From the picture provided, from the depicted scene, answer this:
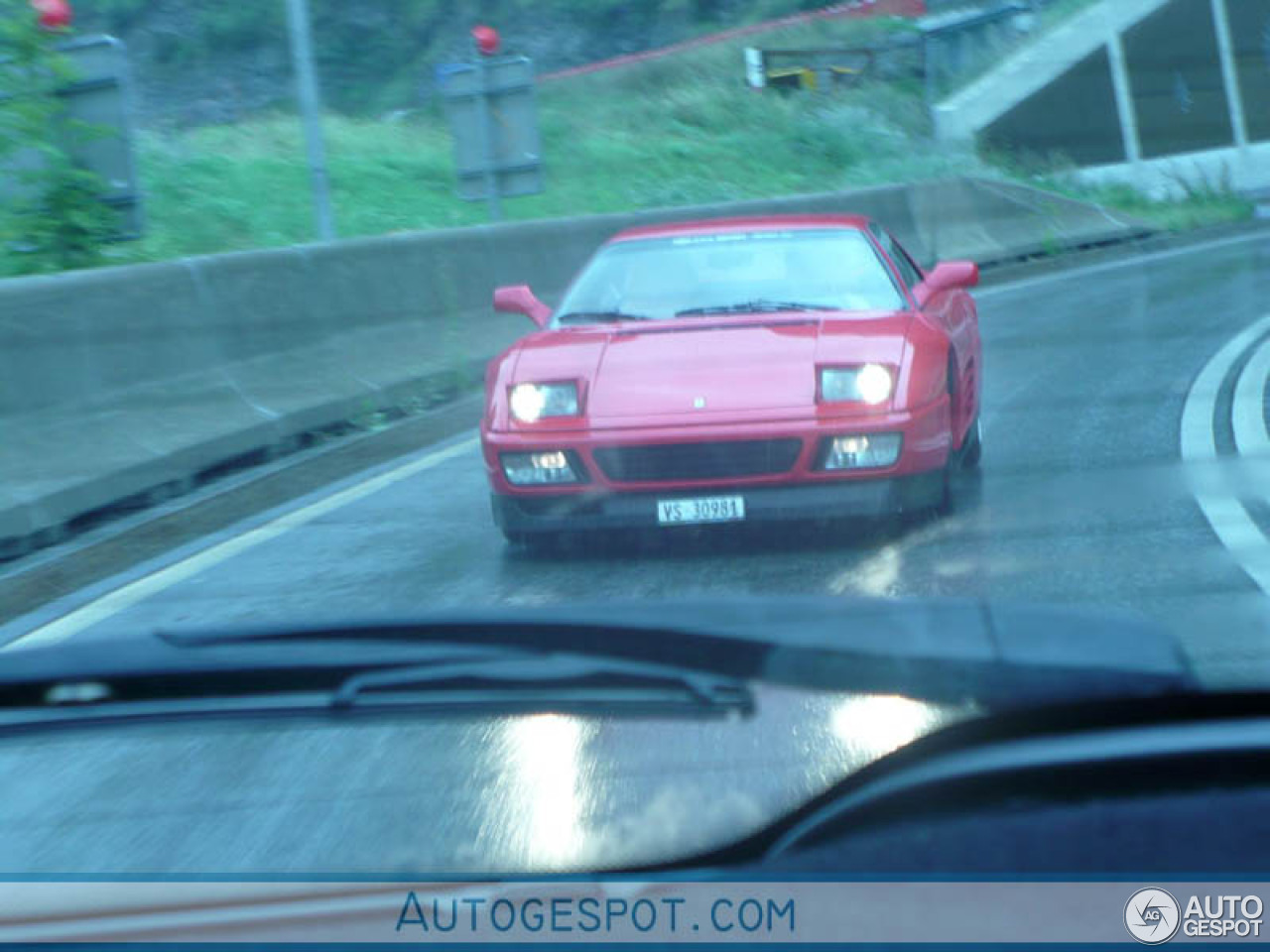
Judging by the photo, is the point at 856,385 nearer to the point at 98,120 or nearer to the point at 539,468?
the point at 539,468

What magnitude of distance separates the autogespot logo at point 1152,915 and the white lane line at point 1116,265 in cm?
1782

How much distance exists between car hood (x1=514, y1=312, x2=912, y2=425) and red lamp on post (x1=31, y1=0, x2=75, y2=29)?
216 inches

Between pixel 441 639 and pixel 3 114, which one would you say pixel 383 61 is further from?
pixel 441 639

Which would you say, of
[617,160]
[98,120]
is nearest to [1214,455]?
[98,120]

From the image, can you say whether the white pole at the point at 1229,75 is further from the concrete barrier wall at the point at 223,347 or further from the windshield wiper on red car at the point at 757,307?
the windshield wiper on red car at the point at 757,307

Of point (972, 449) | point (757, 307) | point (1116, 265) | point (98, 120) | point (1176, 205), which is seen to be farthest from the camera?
point (1176, 205)

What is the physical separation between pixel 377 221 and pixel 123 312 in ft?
49.5

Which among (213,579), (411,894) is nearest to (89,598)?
(213,579)

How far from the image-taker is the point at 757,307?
8070mm

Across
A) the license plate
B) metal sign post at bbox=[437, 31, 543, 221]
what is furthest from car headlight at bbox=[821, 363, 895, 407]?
metal sign post at bbox=[437, 31, 543, 221]

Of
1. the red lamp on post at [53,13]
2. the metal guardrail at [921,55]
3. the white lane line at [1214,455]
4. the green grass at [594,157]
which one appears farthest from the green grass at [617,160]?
the white lane line at [1214,455]

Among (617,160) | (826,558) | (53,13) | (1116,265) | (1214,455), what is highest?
(53,13)

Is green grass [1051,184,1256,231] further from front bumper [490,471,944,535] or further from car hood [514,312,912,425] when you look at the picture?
front bumper [490,471,944,535]

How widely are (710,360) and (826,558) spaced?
96 cm
